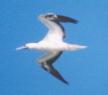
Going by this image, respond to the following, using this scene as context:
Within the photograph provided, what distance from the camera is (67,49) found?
7.86 ft

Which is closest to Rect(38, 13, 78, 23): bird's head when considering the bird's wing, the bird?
the bird

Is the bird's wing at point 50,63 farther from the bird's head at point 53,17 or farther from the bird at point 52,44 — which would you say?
the bird's head at point 53,17

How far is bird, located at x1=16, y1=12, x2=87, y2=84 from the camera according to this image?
7.95 ft

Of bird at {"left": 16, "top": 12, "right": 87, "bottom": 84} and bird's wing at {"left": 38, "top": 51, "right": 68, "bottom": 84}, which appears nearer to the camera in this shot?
bird at {"left": 16, "top": 12, "right": 87, "bottom": 84}

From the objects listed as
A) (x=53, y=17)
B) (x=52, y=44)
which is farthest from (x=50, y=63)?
(x=53, y=17)

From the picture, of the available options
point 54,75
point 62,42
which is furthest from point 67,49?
point 54,75

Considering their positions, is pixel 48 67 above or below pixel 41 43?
below

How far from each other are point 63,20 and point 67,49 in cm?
14

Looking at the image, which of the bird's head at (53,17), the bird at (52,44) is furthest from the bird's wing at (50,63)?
the bird's head at (53,17)

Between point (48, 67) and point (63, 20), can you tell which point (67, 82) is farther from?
point (63, 20)

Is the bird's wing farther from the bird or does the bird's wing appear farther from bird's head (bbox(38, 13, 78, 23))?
bird's head (bbox(38, 13, 78, 23))

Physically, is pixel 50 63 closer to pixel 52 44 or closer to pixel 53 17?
pixel 52 44

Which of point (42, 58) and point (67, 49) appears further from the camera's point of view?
point (42, 58)

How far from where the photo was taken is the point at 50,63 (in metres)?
2.58
